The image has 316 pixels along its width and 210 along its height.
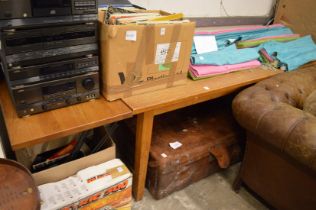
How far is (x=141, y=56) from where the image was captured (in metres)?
1.17

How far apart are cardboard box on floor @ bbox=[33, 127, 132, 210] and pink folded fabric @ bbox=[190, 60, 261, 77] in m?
0.62

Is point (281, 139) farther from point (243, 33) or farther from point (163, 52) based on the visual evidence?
point (243, 33)

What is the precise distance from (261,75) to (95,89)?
3.51 ft

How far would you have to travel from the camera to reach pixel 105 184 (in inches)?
45.9

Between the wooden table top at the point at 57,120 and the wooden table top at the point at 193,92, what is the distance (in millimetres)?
96

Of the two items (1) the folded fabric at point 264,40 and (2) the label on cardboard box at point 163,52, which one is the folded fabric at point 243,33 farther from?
(2) the label on cardboard box at point 163,52

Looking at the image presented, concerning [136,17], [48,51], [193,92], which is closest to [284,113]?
[193,92]

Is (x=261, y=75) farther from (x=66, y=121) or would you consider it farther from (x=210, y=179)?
(x=66, y=121)

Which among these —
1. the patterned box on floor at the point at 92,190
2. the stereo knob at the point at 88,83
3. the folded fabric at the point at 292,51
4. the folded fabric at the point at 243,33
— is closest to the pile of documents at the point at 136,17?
the stereo knob at the point at 88,83

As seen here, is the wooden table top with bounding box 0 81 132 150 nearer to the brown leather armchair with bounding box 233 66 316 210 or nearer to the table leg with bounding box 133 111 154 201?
the table leg with bounding box 133 111 154 201

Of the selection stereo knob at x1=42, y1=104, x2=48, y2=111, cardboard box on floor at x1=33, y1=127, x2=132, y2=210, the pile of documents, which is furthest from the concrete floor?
the pile of documents

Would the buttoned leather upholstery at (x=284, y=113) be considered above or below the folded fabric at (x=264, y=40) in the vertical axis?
below

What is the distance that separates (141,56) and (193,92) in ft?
1.17

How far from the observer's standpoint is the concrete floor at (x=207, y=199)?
1.56 m
